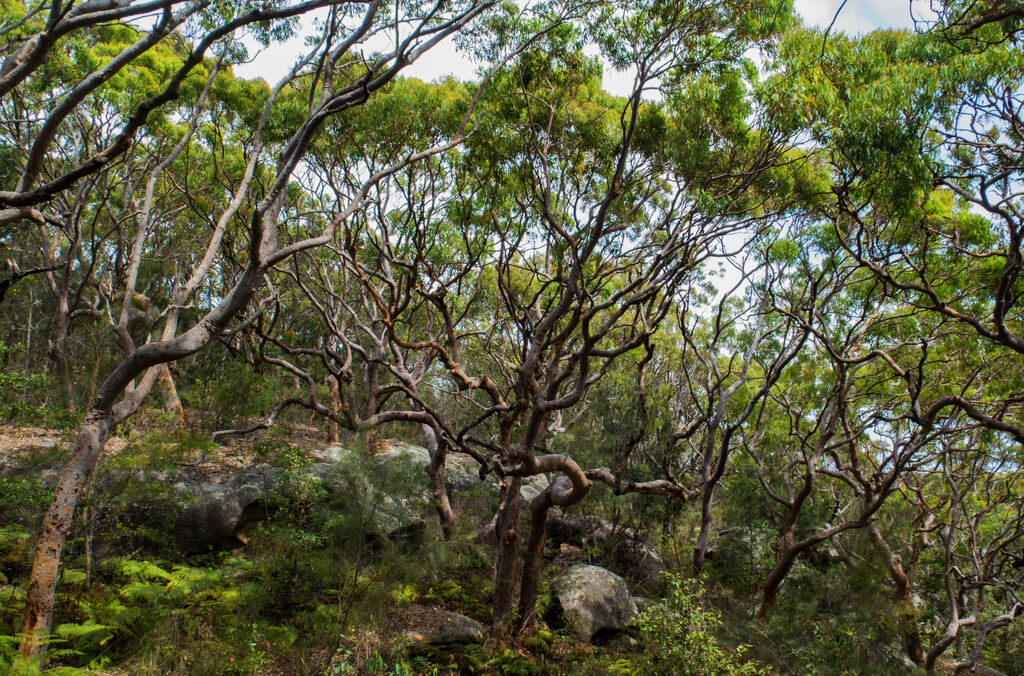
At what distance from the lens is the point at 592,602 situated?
952 centimetres

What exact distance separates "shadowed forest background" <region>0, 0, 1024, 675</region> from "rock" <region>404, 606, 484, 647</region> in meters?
0.05

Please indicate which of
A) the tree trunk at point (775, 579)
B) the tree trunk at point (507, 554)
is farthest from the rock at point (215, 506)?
the tree trunk at point (775, 579)

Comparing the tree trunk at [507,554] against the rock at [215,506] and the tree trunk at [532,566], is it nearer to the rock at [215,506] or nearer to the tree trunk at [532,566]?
the tree trunk at [532,566]

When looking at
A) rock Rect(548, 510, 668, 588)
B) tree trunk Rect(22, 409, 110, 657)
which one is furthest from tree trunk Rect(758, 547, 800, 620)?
tree trunk Rect(22, 409, 110, 657)

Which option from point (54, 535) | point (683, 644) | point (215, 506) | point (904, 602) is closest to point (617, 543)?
point (904, 602)

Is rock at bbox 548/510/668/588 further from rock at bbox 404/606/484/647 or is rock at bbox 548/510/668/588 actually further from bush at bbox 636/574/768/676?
bush at bbox 636/574/768/676

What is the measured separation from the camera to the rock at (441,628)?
7.73 m

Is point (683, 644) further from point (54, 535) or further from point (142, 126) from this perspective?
point (142, 126)

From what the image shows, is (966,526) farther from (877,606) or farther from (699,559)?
(699,559)

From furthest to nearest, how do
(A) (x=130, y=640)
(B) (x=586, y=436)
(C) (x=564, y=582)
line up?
1. (B) (x=586, y=436)
2. (C) (x=564, y=582)
3. (A) (x=130, y=640)

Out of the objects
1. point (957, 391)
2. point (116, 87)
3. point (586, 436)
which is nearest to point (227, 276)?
point (116, 87)

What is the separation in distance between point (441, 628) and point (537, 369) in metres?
3.97

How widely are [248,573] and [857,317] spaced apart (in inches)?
437

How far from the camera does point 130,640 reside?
6.05 meters
